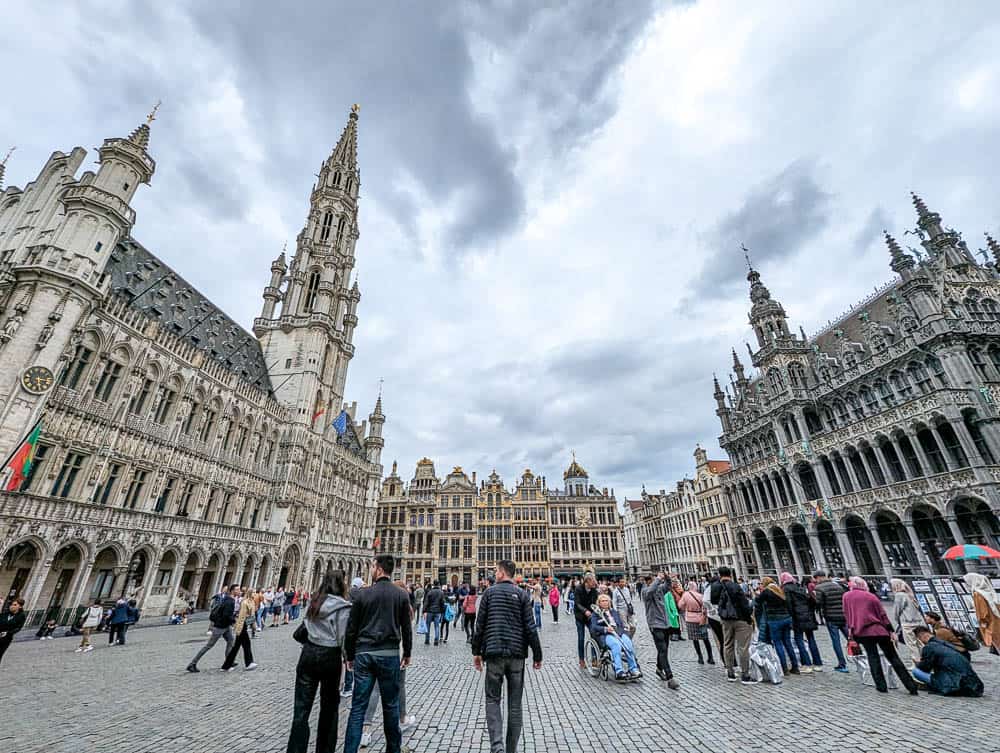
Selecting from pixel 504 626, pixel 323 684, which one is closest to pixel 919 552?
pixel 504 626

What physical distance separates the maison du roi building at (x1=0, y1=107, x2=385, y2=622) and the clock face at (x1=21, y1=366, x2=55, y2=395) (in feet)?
0.13

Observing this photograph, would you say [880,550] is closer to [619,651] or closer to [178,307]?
[619,651]

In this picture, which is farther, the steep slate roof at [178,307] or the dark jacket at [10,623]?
the steep slate roof at [178,307]

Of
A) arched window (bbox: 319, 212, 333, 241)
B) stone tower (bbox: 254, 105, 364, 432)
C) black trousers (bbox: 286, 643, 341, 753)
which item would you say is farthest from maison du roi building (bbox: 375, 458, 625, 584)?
black trousers (bbox: 286, 643, 341, 753)

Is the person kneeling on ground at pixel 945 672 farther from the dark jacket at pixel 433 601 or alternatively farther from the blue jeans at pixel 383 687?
the dark jacket at pixel 433 601

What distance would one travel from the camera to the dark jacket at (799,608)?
832 cm

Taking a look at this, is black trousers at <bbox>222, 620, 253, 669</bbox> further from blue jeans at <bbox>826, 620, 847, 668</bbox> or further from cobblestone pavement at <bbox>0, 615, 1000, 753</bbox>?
blue jeans at <bbox>826, 620, 847, 668</bbox>

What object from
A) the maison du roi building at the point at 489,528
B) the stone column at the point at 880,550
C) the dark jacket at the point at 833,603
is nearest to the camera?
the dark jacket at the point at 833,603

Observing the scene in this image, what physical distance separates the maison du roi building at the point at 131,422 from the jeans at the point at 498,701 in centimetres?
2241

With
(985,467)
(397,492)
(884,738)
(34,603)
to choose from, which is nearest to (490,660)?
(884,738)

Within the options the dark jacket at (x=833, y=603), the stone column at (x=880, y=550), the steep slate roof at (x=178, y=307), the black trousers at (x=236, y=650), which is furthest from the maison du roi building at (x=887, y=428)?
the steep slate roof at (x=178, y=307)

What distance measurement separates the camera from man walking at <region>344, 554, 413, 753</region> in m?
4.26

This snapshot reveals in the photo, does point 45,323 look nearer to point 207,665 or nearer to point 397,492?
point 207,665

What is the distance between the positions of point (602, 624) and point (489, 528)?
52934 millimetres
